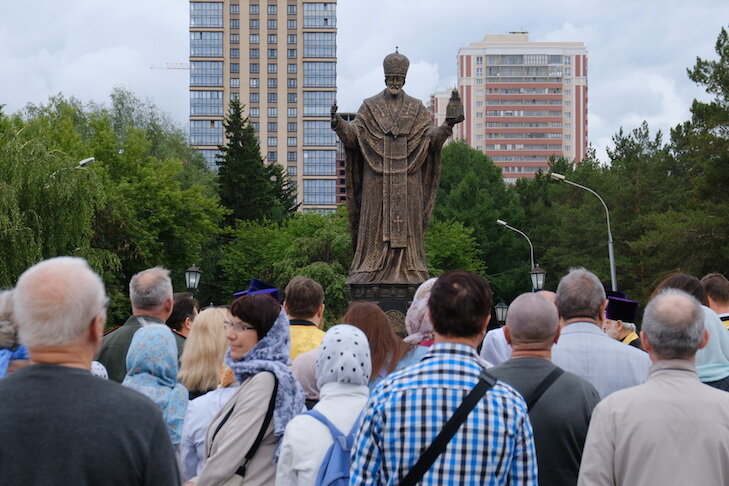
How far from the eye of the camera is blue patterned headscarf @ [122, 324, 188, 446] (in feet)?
18.7

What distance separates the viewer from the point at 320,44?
11838 centimetres

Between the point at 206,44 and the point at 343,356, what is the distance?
11871cm

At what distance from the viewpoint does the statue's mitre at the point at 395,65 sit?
530 inches

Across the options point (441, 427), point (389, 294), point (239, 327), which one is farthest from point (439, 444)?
point (389, 294)

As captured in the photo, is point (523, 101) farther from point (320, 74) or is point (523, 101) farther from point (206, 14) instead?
point (206, 14)

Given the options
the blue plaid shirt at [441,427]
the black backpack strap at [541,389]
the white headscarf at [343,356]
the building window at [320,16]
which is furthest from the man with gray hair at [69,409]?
the building window at [320,16]

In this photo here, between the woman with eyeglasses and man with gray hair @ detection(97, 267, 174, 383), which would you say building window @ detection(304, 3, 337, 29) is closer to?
man with gray hair @ detection(97, 267, 174, 383)

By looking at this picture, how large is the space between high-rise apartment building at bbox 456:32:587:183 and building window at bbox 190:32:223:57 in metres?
56.2

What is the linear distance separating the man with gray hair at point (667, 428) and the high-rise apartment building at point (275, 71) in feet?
373

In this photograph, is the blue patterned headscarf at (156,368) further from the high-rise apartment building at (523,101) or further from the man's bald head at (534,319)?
the high-rise apartment building at (523,101)

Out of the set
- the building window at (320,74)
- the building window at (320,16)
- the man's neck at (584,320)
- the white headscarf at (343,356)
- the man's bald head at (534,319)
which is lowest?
the white headscarf at (343,356)

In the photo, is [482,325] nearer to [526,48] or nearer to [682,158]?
[682,158]

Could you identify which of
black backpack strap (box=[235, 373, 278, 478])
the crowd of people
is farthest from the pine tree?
black backpack strap (box=[235, 373, 278, 478])

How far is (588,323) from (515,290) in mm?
50539
